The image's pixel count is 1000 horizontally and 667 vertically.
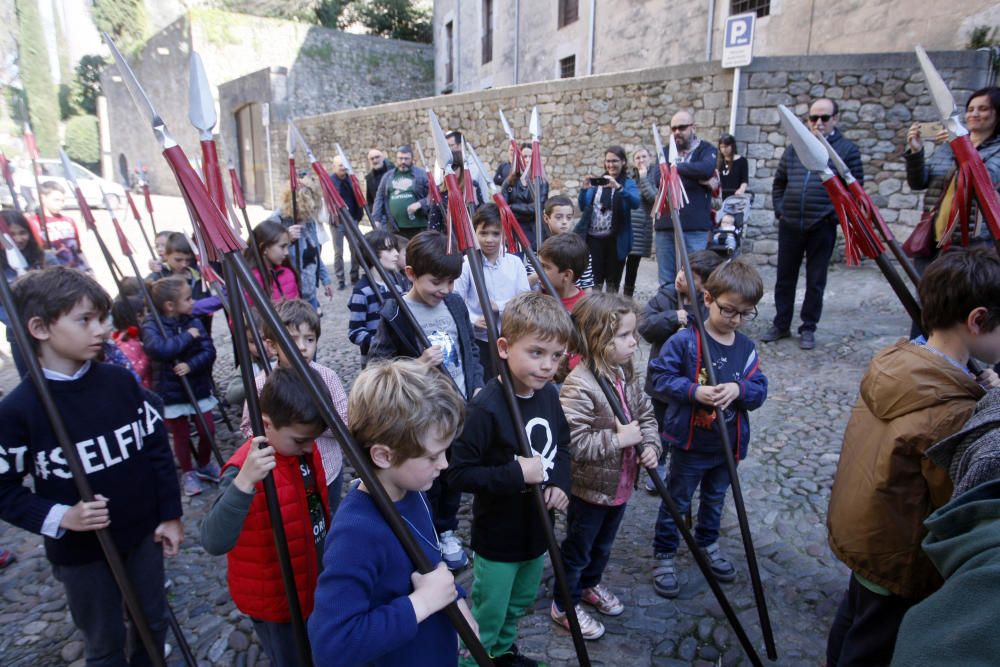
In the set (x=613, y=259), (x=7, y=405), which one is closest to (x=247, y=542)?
(x=7, y=405)

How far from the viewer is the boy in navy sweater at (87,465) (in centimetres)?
193

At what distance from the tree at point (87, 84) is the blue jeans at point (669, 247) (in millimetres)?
44694

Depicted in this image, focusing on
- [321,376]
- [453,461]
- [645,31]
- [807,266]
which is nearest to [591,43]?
[645,31]

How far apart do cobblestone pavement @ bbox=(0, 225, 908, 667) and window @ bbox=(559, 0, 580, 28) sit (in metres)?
16.6

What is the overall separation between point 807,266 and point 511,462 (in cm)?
509

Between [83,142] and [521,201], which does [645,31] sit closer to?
[521,201]

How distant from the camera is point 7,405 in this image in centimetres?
192

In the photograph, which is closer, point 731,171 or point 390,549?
point 390,549

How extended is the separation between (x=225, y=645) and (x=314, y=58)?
79.6ft

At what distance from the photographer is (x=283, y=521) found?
1959mm

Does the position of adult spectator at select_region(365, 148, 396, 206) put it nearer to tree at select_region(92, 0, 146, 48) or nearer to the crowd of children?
the crowd of children

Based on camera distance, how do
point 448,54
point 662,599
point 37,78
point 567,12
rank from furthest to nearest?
point 37,78 < point 448,54 < point 567,12 < point 662,599

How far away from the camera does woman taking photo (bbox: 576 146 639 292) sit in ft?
20.5

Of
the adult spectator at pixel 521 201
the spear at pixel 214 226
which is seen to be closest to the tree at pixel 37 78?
the adult spectator at pixel 521 201
